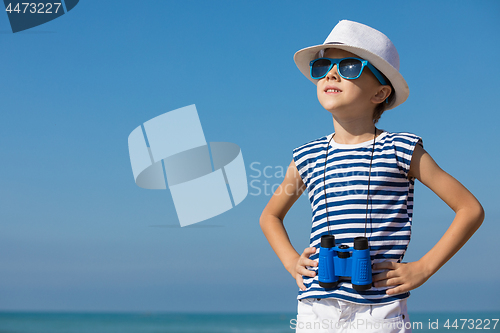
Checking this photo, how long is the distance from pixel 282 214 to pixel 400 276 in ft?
2.92

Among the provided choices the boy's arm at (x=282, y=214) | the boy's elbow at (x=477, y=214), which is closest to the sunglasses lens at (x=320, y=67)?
the boy's arm at (x=282, y=214)

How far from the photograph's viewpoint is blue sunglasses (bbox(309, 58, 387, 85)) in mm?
2438

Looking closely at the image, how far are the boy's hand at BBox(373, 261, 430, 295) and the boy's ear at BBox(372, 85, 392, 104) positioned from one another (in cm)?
94

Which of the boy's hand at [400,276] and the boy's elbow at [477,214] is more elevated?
the boy's elbow at [477,214]

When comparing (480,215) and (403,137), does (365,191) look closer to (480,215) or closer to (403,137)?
(403,137)

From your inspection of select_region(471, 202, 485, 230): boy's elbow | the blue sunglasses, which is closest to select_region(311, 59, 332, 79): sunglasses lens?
the blue sunglasses

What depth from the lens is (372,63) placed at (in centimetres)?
249

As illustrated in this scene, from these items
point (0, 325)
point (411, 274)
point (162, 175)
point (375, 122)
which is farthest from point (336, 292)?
point (0, 325)

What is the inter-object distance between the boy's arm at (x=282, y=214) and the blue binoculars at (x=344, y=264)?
428 millimetres

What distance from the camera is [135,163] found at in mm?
7055

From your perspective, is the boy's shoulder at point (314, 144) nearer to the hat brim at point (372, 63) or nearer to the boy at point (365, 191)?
the boy at point (365, 191)

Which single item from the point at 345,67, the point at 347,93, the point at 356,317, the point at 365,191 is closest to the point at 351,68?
the point at 345,67

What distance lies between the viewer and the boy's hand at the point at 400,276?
7.11 ft

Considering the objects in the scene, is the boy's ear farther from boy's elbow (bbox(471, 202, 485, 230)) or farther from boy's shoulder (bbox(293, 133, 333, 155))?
boy's elbow (bbox(471, 202, 485, 230))
